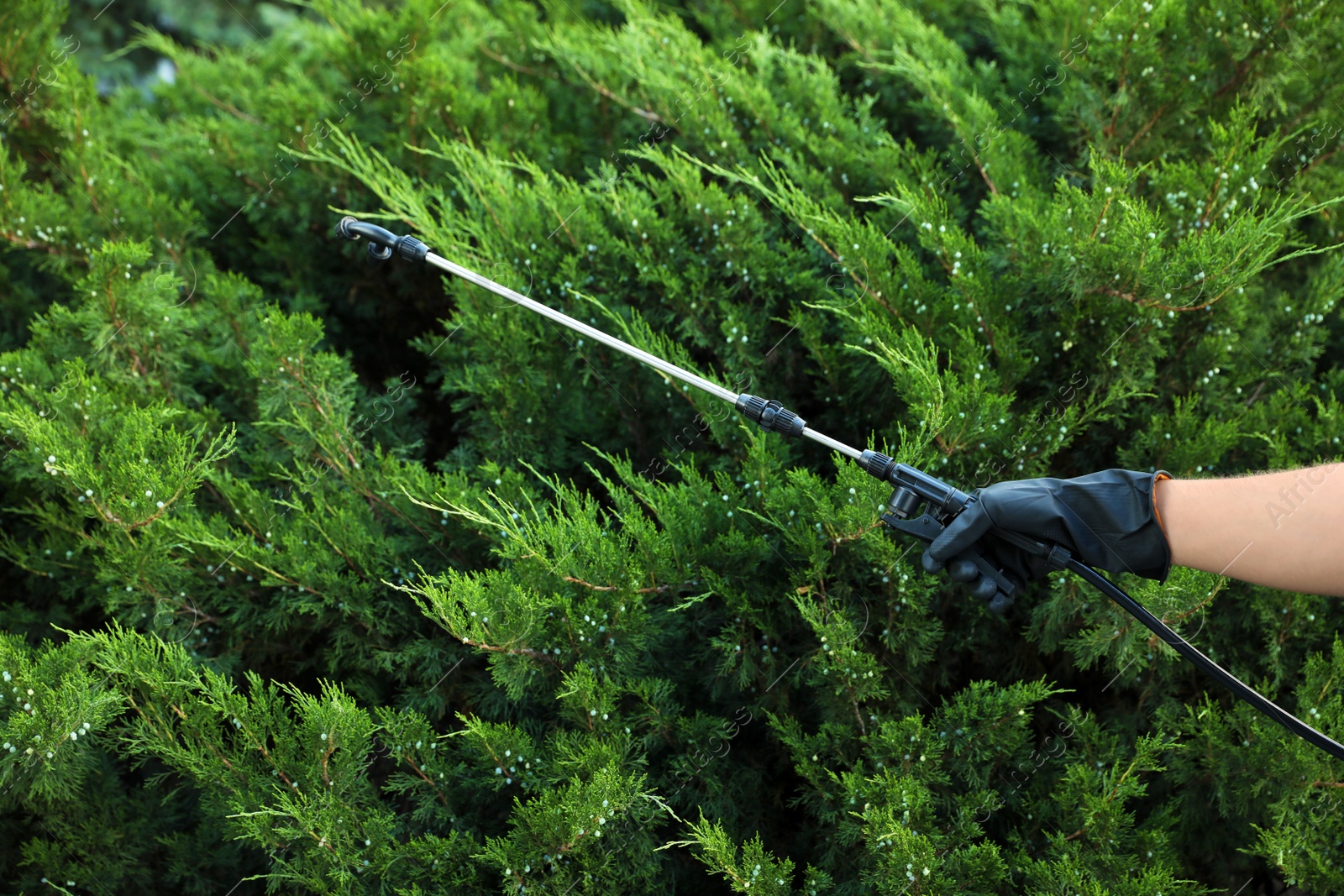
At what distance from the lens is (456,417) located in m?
3.83

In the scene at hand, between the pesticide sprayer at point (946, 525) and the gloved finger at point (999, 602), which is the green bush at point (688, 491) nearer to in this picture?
the pesticide sprayer at point (946, 525)

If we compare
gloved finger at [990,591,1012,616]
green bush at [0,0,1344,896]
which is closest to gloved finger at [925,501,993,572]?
gloved finger at [990,591,1012,616]

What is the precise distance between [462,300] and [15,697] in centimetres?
161

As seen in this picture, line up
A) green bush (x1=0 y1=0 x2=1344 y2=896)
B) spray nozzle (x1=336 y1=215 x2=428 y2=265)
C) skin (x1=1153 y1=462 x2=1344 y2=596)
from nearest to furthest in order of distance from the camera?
skin (x1=1153 y1=462 x2=1344 y2=596) → green bush (x1=0 y1=0 x2=1344 y2=896) → spray nozzle (x1=336 y1=215 x2=428 y2=265)

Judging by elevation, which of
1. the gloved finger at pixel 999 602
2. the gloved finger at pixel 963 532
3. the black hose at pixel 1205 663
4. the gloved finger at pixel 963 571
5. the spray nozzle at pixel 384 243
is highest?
the spray nozzle at pixel 384 243

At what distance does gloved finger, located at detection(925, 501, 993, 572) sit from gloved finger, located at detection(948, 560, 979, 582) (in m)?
0.03

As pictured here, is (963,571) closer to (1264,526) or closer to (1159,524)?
(1159,524)

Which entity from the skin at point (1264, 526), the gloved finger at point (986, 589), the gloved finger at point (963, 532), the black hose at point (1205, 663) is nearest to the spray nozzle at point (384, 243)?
the gloved finger at point (963, 532)

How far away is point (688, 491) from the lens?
103 inches

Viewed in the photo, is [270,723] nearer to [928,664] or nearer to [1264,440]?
[928,664]

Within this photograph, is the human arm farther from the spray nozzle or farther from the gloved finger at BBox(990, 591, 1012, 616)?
the spray nozzle

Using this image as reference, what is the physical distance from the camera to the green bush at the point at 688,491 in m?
2.27

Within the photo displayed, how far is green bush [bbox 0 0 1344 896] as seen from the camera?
2268 millimetres

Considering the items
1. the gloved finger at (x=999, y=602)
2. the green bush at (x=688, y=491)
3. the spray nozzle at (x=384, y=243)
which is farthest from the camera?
the spray nozzle at (x=384, y=243)
